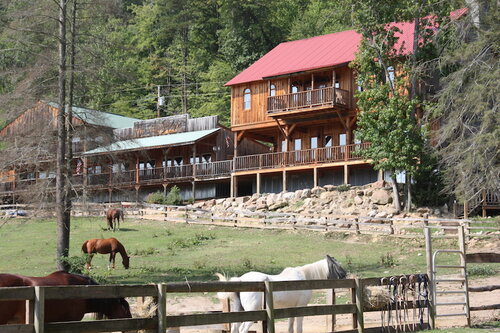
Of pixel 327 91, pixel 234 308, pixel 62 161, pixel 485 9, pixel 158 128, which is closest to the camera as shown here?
pixel 234 308

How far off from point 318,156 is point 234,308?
32334mm

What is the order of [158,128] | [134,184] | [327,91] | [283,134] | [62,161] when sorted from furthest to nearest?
1. [158,128]
2. [134,184]
3. [283,134]
4. [327,91]
5. [62,161]

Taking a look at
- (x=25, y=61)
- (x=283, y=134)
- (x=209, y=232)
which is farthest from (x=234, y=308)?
(x=283, y=134)

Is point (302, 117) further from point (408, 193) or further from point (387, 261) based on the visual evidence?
point (387, 261)

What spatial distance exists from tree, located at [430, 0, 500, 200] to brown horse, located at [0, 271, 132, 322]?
21162 millimetres

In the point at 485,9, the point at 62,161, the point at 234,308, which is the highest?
the point at 485,9

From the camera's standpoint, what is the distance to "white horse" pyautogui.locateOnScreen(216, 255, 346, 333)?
1097cm

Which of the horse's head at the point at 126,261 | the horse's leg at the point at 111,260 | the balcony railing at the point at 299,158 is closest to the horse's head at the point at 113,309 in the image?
the horse's head at the point at 126,261

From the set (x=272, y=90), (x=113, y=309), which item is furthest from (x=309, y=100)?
(x=113, y=309)

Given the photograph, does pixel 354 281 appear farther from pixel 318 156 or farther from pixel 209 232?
pixel 318 156

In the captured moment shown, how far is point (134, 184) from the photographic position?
52312 mm

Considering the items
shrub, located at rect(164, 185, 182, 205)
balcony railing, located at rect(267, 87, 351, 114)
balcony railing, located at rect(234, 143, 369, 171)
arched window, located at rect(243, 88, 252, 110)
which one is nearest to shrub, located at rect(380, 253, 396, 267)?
balcony railing, located at rect(234, 143, 369, 171)

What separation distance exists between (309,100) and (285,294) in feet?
103

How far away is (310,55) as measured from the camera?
153ft
